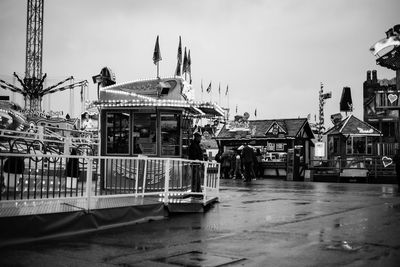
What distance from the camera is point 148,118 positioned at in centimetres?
1419

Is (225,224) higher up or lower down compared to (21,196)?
lower down

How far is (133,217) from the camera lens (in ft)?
32.6

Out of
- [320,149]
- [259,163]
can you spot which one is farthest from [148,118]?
[320,149]

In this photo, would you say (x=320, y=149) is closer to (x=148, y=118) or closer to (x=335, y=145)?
(x=335, y=145)

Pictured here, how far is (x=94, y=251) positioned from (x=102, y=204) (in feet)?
8.87

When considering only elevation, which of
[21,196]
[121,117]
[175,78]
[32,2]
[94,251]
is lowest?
[94,251]

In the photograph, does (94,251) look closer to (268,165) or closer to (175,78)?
(175,78)

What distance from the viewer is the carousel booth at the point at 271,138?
35656 millimetres

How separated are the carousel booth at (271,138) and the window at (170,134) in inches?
835

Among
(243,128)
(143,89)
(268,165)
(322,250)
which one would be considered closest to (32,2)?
(243,128)

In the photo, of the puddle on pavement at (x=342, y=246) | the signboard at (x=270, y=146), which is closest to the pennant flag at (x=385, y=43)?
the signboard at (x=270, y=146)

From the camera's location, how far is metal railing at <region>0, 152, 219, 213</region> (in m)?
8.13

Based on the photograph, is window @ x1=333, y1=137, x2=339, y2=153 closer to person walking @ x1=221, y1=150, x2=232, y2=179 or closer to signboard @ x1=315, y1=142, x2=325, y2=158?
signboard @ x1=315, y1=142, x2=325, y2=158

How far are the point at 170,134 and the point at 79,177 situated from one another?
481cm
